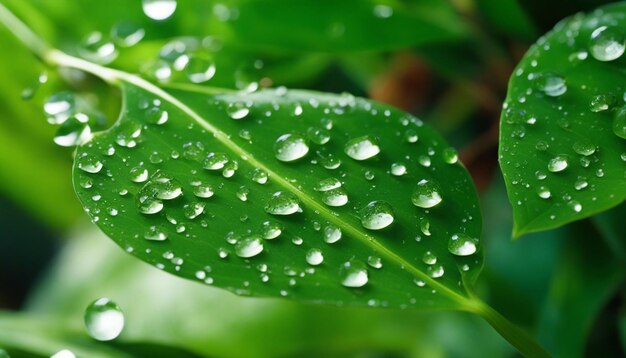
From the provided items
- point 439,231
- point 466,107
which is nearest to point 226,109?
point 439,231

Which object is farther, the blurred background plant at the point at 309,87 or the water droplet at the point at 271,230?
the blurred background plant at the point at 309,87

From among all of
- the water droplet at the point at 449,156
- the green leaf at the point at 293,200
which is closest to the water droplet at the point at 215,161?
the green leaf at the point at 293,200

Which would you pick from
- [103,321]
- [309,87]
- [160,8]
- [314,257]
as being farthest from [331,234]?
[309,87]

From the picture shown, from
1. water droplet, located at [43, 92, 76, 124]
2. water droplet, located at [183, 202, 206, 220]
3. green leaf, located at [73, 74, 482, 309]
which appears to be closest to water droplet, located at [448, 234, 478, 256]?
green leaf, located at [73, 74, 482, 309]

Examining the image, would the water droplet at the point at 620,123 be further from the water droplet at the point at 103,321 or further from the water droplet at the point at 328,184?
the water droplet at the point at 103,321

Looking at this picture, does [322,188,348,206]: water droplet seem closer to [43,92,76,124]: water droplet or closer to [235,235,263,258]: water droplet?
[235,235,263,258]: water droplet

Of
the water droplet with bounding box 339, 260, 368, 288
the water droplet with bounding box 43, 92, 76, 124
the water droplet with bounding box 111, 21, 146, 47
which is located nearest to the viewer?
the water droplet with bounding box 339, 260, 368, 288
